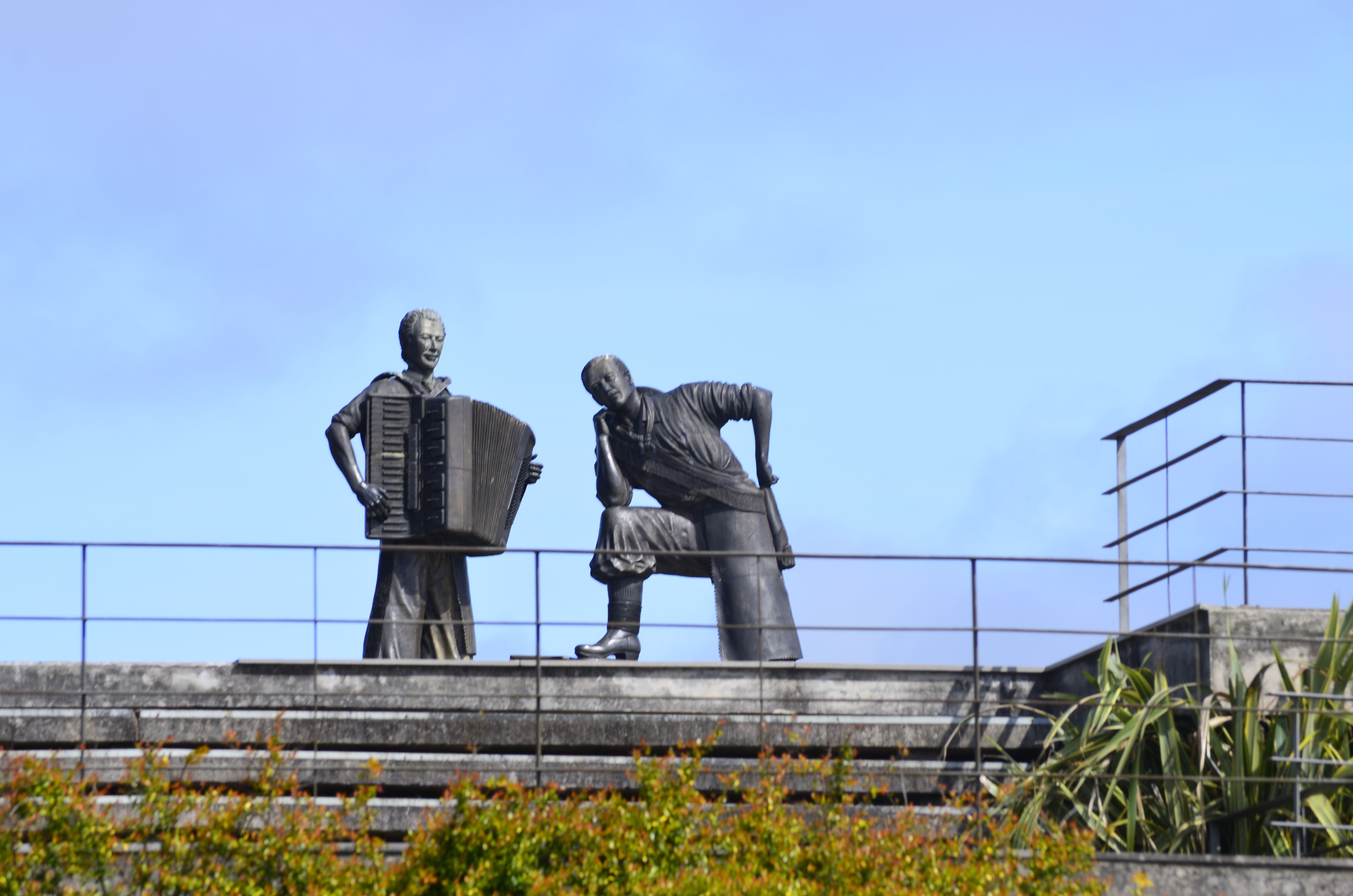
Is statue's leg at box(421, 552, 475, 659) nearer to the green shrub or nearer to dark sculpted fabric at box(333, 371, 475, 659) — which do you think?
dark sculpted fabric at box(333, 371, 475, 659)

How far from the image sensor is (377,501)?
1678cm

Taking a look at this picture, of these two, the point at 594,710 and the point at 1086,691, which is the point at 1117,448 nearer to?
the point at 1086,691

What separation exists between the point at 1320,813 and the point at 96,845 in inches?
247

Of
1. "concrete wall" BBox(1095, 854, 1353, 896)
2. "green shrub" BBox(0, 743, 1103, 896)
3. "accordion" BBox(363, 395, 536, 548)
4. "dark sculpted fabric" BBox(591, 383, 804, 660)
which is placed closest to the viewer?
"green shrub" BBox(0, 743, 1103, 896)

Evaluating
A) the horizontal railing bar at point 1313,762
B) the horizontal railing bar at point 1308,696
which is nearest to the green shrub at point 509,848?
the horizontal railing bar at point 1313,762

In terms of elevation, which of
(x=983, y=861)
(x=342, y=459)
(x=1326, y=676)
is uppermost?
(x=342, y=459)

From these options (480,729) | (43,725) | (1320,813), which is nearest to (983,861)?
(1320,813)

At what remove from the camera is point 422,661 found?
14.9m

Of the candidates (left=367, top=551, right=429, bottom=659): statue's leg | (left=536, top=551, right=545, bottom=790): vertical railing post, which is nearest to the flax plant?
(left=536, top=551, right=545, bottom=790): vertical railing post

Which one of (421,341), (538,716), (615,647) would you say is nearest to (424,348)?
(421,341)

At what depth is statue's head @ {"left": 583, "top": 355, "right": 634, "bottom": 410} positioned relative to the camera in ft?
57.8

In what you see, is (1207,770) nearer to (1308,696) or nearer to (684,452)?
(1308,696)

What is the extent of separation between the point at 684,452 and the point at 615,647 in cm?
153

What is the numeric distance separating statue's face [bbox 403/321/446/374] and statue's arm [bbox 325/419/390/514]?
63 cm
